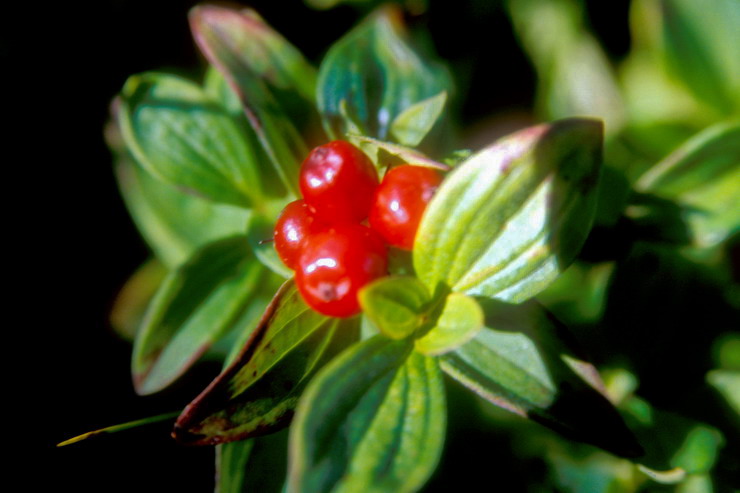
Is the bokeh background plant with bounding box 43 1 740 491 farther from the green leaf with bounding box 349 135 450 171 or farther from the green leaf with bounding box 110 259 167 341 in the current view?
the green leaf with bounding box 349 135 450 171

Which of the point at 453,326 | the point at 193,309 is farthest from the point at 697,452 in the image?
the point at 193,309

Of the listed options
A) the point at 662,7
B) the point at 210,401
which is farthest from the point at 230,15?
the point at 662,7

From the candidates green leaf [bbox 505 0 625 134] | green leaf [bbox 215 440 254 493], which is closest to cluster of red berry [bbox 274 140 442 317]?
green leaf [bbox 215 440 254 493]

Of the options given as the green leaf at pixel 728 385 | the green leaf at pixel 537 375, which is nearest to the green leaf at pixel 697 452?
the green leaf at pixel 728 385

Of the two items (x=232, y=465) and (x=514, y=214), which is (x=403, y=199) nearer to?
(x=514, y=214)

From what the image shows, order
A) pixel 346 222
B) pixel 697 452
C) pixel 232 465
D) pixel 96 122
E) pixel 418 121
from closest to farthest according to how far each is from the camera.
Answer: pixel 346 222 → pixel 418 121 → pixel 232 465 → pixel 697 452 → pixel 96 122
